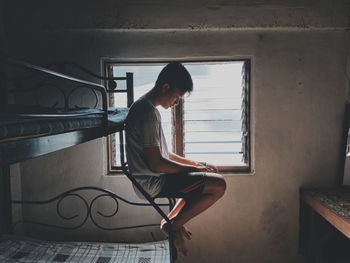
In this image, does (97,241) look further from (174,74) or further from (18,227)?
(174,74)

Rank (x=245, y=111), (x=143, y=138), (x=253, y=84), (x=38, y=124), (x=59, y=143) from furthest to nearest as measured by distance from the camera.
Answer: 1. (x=245, y=111)
2. (x=253, y=84)
3. (x=143, y=138)
4. (x=59, y=143)
5. (x=38, y=124)

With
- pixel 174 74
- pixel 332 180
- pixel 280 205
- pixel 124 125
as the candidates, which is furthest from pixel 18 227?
pixel 332 180

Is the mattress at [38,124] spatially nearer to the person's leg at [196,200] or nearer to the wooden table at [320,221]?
the person's leg at [196,200]

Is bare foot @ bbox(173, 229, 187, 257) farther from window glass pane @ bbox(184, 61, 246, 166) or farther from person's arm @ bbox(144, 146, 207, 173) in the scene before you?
window glass pane @ bbox(184, 61, 246, 166)

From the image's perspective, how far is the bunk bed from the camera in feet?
3.32

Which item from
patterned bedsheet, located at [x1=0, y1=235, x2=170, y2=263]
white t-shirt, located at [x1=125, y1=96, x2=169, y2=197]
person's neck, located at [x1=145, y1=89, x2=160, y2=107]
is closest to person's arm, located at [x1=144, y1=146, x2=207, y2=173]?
white t-shirt, located at [x1=125, y1=96, x2=169, y2=197]

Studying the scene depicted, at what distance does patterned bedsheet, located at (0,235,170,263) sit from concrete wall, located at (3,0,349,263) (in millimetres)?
350

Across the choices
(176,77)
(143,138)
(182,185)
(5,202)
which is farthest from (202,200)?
(5,202)

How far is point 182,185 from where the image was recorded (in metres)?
1.98

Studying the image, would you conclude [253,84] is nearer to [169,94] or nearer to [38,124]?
[169,94]

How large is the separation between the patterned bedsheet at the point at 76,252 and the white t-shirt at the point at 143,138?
0.72 metres

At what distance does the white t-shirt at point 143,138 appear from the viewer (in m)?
1.90

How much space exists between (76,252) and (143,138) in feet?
4.50

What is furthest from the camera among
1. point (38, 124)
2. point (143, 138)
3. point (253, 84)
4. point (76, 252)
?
point (253, 84)
